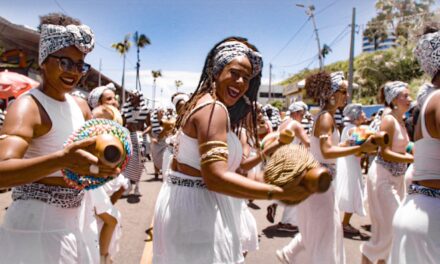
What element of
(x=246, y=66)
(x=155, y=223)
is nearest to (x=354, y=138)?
(x=246, y=66)

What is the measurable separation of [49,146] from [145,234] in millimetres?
4147

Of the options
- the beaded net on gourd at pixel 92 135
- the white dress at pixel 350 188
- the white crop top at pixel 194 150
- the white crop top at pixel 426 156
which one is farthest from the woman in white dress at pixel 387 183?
the beaded net on gourd at pixel 92 135

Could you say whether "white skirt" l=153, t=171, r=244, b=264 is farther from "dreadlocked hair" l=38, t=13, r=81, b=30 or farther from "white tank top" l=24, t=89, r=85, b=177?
"dreadlocked hair" l=38, t=13, r=81, b=30

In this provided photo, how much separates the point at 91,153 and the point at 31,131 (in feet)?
1.72

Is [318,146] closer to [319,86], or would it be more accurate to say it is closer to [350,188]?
[319,86]

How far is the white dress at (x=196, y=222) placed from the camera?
7.39ft

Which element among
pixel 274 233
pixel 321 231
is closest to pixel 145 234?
pixel 274 233

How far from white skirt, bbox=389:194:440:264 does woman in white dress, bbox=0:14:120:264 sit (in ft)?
6.64

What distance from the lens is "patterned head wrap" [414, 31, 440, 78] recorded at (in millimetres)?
2742

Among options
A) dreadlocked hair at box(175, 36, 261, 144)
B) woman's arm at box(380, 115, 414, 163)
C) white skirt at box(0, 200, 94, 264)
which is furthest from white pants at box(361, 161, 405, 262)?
white skirt at box(0, 200, 94, 264)

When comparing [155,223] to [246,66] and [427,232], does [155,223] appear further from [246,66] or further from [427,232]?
[427,232]

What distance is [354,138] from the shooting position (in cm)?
381

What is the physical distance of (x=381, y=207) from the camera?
451 centimetres

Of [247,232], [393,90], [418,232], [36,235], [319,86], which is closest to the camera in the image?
[36,235]
